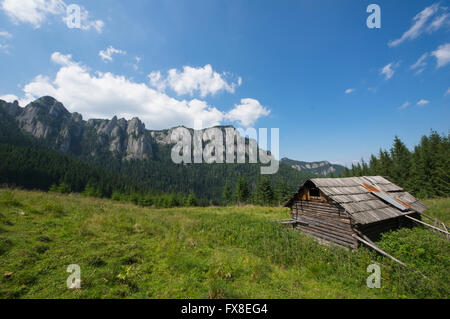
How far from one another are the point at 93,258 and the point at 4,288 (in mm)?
2165

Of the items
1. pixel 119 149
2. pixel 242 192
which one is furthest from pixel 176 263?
pixel 119 149

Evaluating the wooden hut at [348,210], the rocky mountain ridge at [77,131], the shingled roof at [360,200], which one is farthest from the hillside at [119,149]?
the wooden hut at [348,210]

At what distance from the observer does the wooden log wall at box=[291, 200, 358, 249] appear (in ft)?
31.6

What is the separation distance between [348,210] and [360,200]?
240 cm

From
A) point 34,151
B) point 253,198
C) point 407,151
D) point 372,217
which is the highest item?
point 34,151

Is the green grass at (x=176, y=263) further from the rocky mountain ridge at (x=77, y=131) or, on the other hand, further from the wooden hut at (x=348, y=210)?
the rocky mountain ridge at (x=77, y=131)

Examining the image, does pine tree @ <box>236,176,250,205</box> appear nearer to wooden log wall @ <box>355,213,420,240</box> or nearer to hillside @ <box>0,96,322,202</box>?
wooden log wall @ <box>355,213,420,240</box>

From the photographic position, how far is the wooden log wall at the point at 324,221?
379 inches

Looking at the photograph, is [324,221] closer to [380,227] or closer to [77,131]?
[380,227]

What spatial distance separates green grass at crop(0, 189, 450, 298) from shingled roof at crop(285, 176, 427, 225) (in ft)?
4.49
